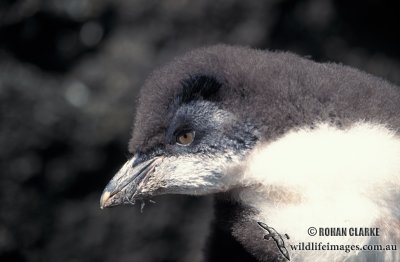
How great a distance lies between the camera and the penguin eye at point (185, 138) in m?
1.64

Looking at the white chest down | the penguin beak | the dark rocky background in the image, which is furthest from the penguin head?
the dark rocky background

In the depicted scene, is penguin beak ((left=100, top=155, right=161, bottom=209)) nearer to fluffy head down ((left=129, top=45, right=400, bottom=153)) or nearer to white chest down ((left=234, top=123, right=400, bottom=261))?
fluffy head down ((left=129, top=45, right=400, bottom=153))

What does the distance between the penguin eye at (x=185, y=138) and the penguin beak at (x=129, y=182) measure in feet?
0.27

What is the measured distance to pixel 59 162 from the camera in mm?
3260

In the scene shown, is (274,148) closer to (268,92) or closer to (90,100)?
(268,92)

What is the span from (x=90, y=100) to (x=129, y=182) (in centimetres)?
158

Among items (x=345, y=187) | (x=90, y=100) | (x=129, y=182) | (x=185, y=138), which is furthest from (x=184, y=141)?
(x=90, y=100)

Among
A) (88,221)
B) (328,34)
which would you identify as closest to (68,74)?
(88,221)

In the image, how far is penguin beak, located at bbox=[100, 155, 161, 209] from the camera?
1696 mm

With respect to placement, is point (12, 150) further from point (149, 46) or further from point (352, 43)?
point (352, 43)

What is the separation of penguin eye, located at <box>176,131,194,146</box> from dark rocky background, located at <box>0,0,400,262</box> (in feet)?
5.13

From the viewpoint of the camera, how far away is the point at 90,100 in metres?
3.23

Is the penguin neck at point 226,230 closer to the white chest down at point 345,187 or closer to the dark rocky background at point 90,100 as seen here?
the white chest down at point 345,187

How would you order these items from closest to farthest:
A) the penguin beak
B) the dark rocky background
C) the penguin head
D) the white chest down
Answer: the white chest down → the penguin head → the penguin beak → the dark rocky background
